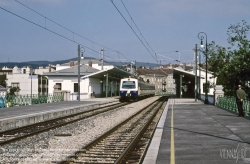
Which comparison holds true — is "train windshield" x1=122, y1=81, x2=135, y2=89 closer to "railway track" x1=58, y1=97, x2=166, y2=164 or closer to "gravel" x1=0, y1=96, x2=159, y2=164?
"gravel" x1=0, y1=96, x2=159, y2=164

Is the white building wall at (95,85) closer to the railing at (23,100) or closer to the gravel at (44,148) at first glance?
the railing at (23,100)

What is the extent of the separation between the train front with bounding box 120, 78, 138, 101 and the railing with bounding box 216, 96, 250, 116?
57.5 ft

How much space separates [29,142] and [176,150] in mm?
5248

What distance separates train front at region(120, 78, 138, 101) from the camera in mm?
50781

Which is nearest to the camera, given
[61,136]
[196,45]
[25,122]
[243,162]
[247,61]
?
[243,162]

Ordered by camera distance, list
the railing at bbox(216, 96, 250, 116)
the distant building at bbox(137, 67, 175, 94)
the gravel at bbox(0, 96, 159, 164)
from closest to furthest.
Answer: the gravel at bbox(0, 96, 159, 164)
the railing at bbox(216, 96, 250, 116)
the distant building at bbox(137, 67, 175, 94)

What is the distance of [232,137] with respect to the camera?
12773 mm

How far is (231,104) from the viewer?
26.7 meters

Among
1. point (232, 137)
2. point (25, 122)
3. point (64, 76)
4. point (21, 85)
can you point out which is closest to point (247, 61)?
point (25, 122)

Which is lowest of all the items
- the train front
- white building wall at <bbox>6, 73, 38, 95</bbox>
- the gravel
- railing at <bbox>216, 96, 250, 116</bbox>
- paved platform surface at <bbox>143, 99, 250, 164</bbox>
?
the gravel

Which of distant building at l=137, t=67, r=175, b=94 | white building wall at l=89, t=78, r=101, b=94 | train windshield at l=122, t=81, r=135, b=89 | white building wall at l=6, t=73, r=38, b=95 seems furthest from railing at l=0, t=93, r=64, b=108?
distant building at l=137, t=67, r=175, b=94

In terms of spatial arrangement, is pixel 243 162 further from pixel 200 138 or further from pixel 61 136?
pixel 61 136

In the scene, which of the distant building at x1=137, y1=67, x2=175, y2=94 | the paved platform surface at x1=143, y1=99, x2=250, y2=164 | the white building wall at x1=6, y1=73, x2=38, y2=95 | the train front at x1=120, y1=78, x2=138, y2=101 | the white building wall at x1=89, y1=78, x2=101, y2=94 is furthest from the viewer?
the distant building at x1=137, y1=67, x2=175, y2=94

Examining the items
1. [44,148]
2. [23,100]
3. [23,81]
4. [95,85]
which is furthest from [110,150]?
[23,81]
